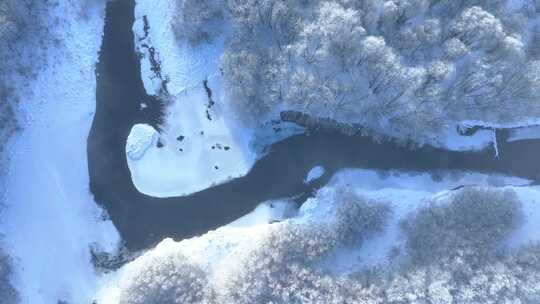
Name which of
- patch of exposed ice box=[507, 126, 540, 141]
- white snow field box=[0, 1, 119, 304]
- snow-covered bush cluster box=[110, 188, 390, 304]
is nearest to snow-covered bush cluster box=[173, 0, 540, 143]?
patch of exposed ice box=[507, 126, 540, 141]

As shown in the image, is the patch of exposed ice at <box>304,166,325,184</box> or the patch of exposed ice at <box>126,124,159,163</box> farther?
the patch of exposed ice at <box>304,166,325,184</box>

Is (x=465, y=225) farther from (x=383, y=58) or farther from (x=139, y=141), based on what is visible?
(x=139, y=141)

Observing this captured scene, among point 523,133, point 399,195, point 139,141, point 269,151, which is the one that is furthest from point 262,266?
point 523,133

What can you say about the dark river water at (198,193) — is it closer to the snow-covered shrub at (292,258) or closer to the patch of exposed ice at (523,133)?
the patch of exposed ice at (523,133)

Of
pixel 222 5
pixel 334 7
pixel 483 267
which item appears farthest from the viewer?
pixel 222 5

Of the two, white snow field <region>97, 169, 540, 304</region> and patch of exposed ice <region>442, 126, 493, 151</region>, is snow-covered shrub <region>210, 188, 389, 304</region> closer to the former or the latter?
white snow field <region>97, 169, 540, 304</region>

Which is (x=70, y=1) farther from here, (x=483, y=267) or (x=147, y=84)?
(x=483, y=267)

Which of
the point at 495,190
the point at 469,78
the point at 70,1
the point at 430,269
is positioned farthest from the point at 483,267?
the point at 70,1

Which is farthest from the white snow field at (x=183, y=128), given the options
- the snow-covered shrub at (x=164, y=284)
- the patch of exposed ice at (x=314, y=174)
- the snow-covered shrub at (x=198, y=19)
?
the snow-covered shrub at (x=164, y=284)
